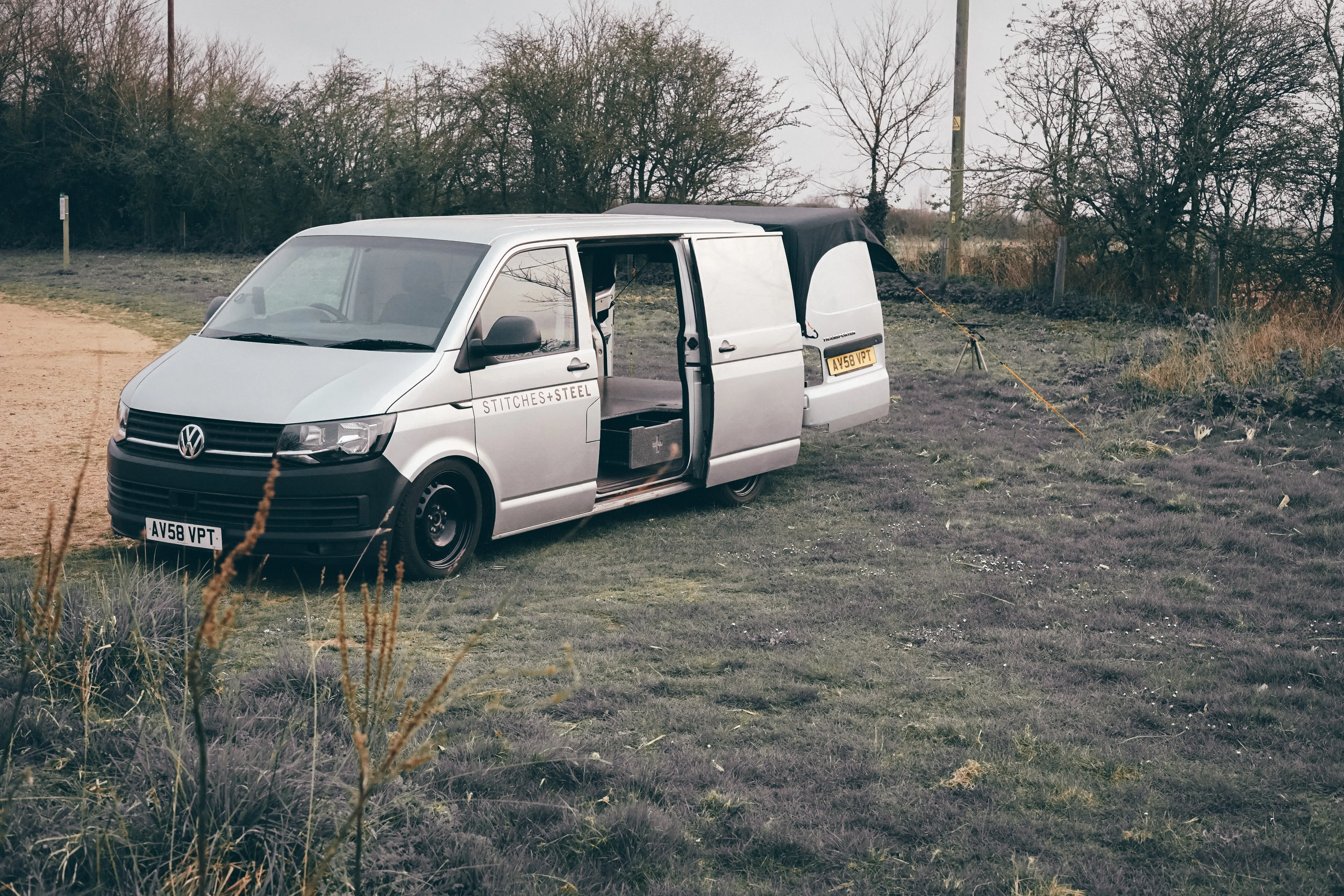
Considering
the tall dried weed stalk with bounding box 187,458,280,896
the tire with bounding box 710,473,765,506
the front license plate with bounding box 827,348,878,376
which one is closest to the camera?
the tall dried weed stalk with bounding box 187,458,280,896

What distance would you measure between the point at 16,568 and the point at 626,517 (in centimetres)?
386

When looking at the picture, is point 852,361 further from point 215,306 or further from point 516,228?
point 215,306

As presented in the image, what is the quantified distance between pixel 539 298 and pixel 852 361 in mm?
3184

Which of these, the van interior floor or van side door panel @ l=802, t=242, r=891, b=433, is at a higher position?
van side door panel @ l=802, t=242, r=891, b=433

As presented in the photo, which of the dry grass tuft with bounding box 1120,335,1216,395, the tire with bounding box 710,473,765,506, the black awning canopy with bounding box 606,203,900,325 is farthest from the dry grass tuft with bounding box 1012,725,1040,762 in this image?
the dry grass tuft with bounding box 1120,335,1216,395

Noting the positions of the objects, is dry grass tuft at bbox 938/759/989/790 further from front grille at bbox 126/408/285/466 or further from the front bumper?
front grille at bbox 126/408/285/466

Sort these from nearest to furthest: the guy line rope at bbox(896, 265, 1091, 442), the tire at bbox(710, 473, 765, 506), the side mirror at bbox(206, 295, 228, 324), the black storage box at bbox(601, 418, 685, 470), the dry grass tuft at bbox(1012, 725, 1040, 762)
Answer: the dry grass tuft at bbox(1012, 725, 1040, 762)
the side mirror at bbox(206, 295, 228, 324)
the black storage box at bbox(601, 418, 685, 470)
the tire at bbox(710, 473, 765, 506)
the guy line rope at bbox(896, 265, 1091, 442)

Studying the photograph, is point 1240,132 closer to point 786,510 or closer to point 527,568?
point 786,510

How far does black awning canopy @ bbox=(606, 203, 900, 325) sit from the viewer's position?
9656mm

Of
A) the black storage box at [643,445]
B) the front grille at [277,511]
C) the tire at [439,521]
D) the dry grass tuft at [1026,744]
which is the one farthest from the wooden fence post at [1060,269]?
the dry grass tuft at [1026,744]

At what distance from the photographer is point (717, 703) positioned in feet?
17.2

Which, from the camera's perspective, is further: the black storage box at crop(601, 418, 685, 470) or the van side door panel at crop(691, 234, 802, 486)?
the van side door panel at crop(691, 234, 802, 486)

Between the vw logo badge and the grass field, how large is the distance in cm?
78

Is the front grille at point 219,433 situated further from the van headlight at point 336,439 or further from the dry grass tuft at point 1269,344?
the dry grass tuft at point 1269,344
